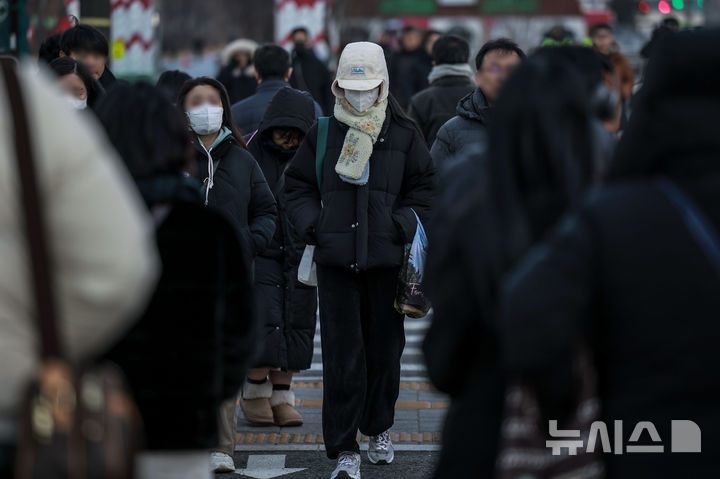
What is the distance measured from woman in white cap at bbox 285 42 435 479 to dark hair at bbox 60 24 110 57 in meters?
1.66

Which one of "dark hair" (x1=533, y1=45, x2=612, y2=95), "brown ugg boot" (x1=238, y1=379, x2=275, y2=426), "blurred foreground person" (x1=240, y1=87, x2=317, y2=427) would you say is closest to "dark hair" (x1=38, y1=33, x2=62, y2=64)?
"blurred foreground person" (x1=240, y1=87, x2=317, y2=427)

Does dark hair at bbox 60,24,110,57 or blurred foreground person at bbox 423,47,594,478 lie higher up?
dark hair at bbox 60,24,110,57

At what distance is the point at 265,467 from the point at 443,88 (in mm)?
4346

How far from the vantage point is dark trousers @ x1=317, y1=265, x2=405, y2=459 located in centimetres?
688

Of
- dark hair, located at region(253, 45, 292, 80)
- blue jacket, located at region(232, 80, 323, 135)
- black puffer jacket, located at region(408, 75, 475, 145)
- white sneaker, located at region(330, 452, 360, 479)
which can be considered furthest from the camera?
black puffer jacket, located at region(408, 75, 475, 145)

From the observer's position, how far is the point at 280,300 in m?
7.93

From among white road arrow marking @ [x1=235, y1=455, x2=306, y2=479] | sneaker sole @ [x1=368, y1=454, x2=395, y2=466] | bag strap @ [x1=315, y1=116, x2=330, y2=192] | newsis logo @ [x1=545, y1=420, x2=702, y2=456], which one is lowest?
sneaker sole @ [x1=368, y1=454, x2=395, y2=466]

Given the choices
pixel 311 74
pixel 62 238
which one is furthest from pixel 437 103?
pixel 62 238

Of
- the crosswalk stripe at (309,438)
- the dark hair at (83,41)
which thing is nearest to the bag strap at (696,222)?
the crosswalk stripe at (309,438)

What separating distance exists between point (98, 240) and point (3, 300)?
23 cm

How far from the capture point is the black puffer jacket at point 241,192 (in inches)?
272

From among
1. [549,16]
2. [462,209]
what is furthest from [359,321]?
[549,16]

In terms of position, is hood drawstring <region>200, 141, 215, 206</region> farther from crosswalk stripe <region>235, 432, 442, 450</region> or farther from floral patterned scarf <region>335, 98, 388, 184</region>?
crosswalk stripe <region>235, 432, 442, 450</region>

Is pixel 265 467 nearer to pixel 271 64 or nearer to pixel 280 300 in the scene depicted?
pixel 280 300
